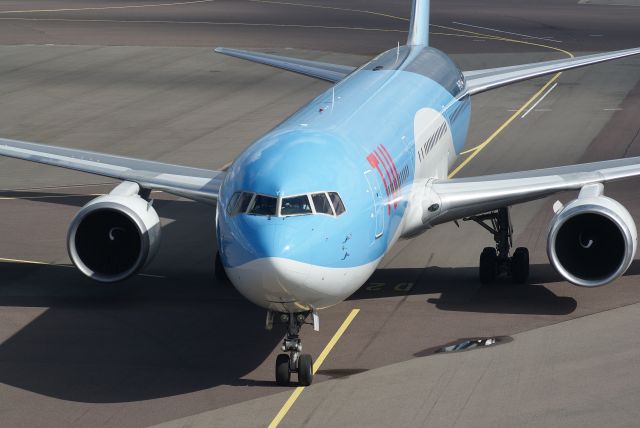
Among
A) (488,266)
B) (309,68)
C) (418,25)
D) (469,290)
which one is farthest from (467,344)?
(418,25)

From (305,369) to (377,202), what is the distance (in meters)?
3.13

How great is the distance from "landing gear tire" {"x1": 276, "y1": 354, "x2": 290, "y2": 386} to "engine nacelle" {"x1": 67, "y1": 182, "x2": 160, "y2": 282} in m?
5.02

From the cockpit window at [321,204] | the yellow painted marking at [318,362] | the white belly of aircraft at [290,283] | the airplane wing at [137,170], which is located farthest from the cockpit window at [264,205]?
the airplane wing at [137,170]

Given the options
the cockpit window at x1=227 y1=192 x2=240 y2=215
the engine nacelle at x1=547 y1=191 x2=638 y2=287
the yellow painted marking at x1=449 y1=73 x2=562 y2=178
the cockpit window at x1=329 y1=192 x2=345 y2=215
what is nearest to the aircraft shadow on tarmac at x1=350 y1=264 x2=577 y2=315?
the engine nacelle at x1=547 y1=191 x2=638 y2=287

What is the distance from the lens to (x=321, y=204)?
784 inches

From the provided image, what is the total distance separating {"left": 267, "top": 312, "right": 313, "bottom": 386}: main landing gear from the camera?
20625 mm

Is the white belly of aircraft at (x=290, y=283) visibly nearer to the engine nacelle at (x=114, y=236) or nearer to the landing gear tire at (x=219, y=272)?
the engine nacelle at (x=114, y=236)

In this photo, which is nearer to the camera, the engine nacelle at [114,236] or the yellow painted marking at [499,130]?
the engine nacelle at [114,236]

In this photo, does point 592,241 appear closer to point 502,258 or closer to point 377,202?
point 502,258

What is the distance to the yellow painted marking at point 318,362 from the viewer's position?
19.8m

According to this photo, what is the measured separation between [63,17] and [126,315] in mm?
56240

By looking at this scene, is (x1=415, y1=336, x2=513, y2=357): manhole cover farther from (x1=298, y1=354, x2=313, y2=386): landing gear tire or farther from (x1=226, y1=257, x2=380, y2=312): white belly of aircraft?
(x1=226, y1=257, x2=380, y2=312): white belly of aircraft

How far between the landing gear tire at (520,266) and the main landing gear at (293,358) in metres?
7.30

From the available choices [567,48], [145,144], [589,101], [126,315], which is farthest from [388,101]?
[567,48]
